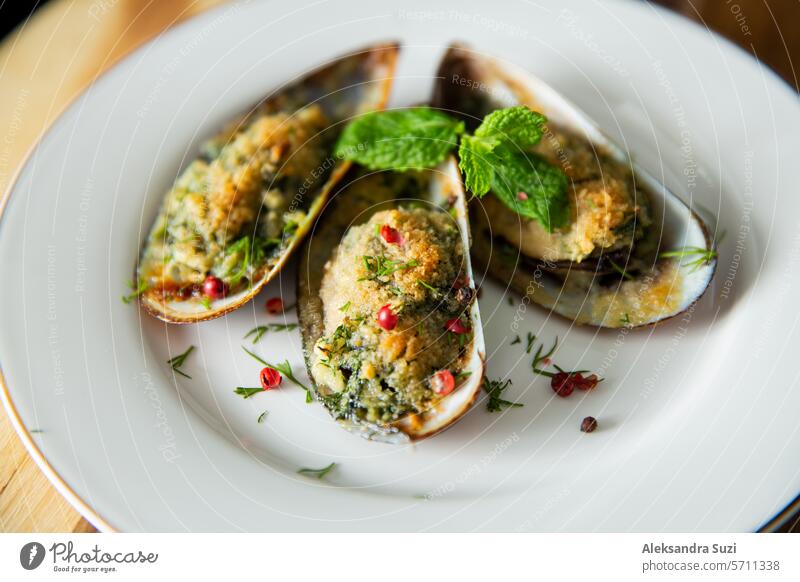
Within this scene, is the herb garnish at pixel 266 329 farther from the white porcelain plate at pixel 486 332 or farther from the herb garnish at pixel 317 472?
the herb garnish at pixel 317 472

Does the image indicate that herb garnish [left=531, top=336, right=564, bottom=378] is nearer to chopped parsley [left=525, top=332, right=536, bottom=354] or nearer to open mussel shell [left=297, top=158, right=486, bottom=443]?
chopped parsley [left=525, top=332, right=536, bottom=354]

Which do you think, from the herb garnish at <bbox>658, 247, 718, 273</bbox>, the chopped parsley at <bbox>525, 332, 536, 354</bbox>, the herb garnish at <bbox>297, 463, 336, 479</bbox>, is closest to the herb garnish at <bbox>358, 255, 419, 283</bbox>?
the chopped parsley at <bbox>525, 332, 536, 354</bbox>

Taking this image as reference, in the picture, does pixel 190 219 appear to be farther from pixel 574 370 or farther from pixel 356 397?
pixel 574 370

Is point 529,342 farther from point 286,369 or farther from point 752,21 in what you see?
point 752,21

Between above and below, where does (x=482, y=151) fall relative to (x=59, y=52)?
below

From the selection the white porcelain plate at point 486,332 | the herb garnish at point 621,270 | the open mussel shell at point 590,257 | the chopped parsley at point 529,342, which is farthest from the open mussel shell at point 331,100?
the herb garnish at point 621,270

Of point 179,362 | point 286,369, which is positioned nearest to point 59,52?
point 179,362
